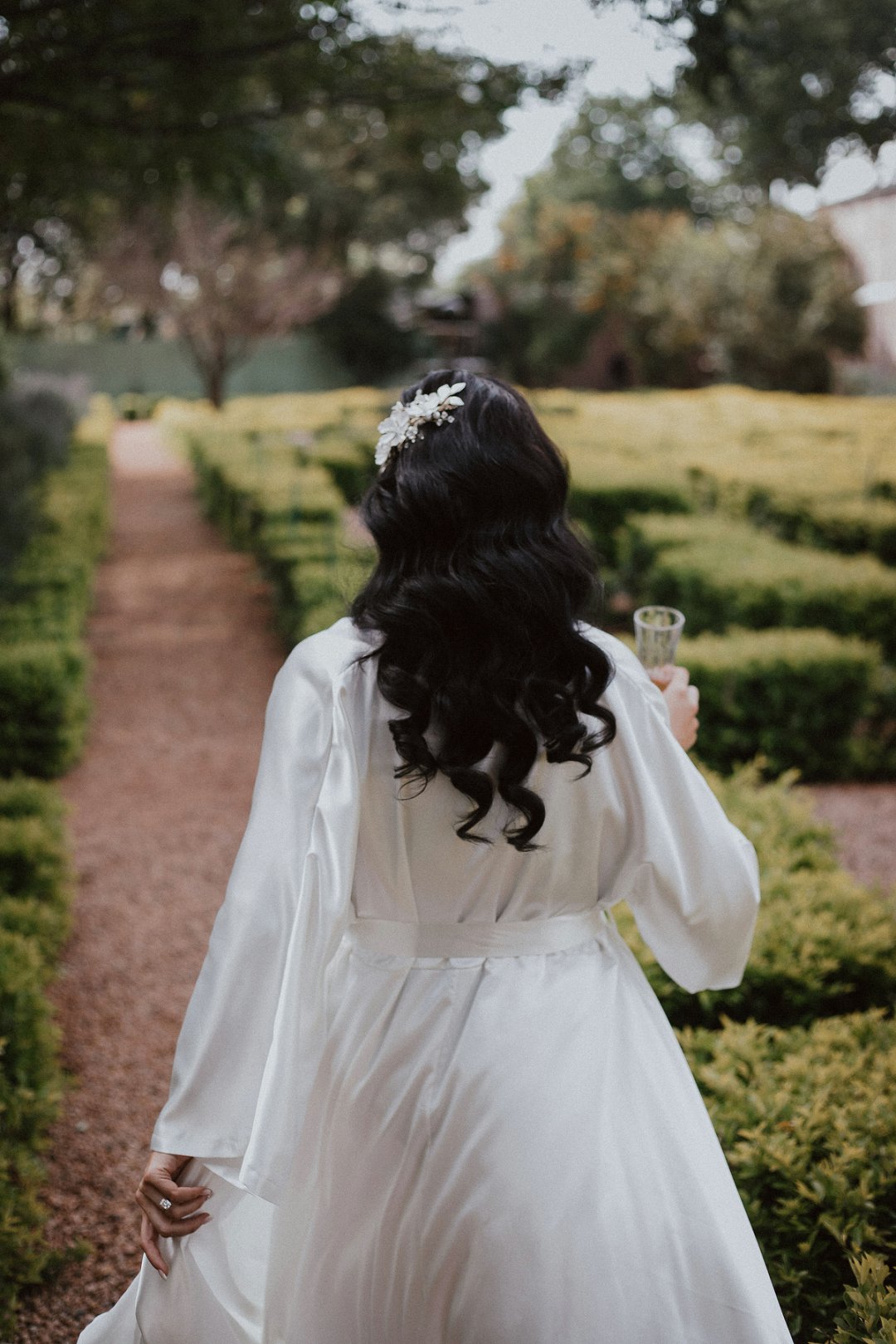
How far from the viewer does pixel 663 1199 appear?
154cm

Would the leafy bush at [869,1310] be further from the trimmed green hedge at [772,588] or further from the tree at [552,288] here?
the tree at [552,288]

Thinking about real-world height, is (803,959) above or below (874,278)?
above

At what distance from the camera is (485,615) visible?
1.55m

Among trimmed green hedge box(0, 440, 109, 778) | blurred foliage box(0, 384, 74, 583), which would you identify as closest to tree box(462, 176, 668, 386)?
blurred foliage box(0, 384, 74, 583)

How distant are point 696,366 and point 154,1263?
112ft

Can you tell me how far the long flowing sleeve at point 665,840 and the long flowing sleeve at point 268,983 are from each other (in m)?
0.43

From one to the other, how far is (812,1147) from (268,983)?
1333 millimetres

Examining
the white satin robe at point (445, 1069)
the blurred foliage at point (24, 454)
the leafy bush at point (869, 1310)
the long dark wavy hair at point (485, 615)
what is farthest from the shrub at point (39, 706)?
the leafy bush at point (869, 1310)

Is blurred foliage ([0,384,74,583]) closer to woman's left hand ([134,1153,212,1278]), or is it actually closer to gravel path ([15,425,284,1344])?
gravel path ([15,425,284,1344])

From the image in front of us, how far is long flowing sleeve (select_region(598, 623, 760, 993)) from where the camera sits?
1.68 metres

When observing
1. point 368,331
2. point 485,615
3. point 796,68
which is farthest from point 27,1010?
point 368,331

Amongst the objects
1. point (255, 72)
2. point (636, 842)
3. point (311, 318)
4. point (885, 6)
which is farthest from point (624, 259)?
point (636, 842)

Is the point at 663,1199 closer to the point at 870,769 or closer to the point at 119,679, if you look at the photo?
the point at 870,769

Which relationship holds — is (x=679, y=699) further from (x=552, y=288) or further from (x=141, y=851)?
(x=552, y=288)
